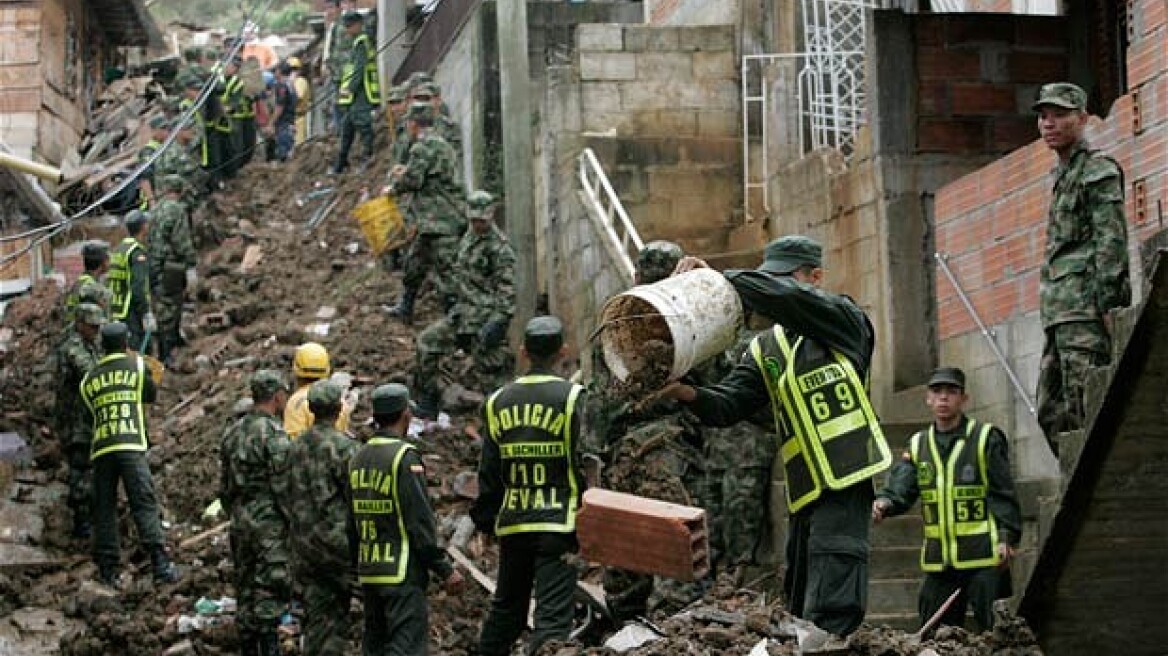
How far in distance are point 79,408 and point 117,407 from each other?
117cm

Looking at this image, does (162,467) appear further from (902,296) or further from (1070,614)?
(1070,614)

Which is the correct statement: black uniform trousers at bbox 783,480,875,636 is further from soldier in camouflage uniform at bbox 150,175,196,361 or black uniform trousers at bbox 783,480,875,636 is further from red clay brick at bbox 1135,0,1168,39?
soldier in camouflage uniform at bbox 150,175,196,361

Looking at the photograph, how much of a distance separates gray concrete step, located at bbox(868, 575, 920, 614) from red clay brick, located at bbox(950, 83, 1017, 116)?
3.86 metres

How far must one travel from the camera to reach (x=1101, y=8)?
49.0 feet

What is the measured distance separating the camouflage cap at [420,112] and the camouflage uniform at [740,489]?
8904mm

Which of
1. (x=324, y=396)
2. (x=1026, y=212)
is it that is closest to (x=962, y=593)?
(x=1026, y=212)

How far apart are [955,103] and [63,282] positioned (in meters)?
12.8

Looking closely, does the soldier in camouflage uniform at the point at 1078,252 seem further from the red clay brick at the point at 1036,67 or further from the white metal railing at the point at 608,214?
the white metal railing at the point at 608,214

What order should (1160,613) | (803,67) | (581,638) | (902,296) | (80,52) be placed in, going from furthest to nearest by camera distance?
(80,52), (803,67), (902,296), (581,638), (1160,613)

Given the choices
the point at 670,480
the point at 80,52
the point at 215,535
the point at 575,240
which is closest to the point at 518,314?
the point at 575,240

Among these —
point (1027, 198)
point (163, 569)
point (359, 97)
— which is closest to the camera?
point (1027, 198)

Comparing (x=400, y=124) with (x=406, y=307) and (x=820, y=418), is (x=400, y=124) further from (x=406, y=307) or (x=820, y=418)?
(x=820, y=418)

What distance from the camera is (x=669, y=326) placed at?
8.05 meters

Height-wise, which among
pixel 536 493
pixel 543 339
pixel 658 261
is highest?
pixel 658 261
